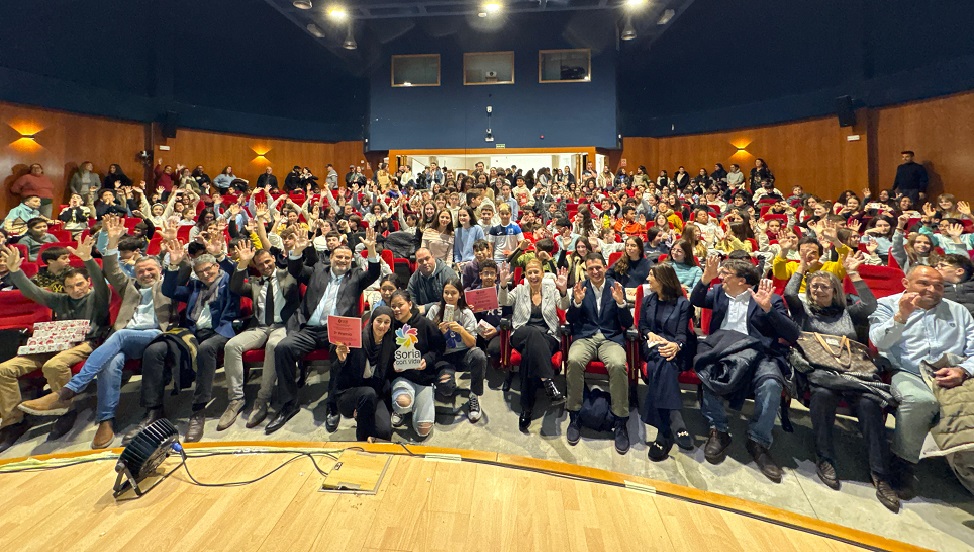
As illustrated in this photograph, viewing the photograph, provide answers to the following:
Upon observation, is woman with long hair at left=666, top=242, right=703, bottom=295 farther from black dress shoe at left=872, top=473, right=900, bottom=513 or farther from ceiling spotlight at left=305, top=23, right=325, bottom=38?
ceiling spotlight at left=305, top=23, right=325, bottom=38

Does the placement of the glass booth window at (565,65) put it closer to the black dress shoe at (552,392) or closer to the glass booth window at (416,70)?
the glass booth window at (416,70)

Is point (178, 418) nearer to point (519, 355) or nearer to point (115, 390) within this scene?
point (115, 390)

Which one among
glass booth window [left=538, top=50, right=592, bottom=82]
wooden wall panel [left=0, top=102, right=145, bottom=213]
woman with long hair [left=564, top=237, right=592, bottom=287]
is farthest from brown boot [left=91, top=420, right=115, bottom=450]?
glass booth window [left=538, top=50, right=592, bottom=82]

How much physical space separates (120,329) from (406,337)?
1444 millimetres

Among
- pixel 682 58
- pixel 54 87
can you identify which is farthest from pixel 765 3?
pixel 54 87

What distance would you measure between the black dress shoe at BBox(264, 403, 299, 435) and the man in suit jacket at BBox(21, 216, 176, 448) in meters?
0.56

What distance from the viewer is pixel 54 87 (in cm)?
625

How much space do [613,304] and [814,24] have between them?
8077mm

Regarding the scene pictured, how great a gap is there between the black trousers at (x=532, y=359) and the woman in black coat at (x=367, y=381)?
0.63m

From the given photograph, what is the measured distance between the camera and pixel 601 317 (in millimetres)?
2289

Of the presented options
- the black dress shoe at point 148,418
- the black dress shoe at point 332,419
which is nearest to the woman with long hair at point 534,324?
the black dress shoe at point 332,419

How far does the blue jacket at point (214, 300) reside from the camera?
233 centimetres

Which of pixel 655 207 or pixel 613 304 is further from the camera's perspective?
pixel 655 207

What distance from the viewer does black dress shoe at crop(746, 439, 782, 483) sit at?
1.78m
